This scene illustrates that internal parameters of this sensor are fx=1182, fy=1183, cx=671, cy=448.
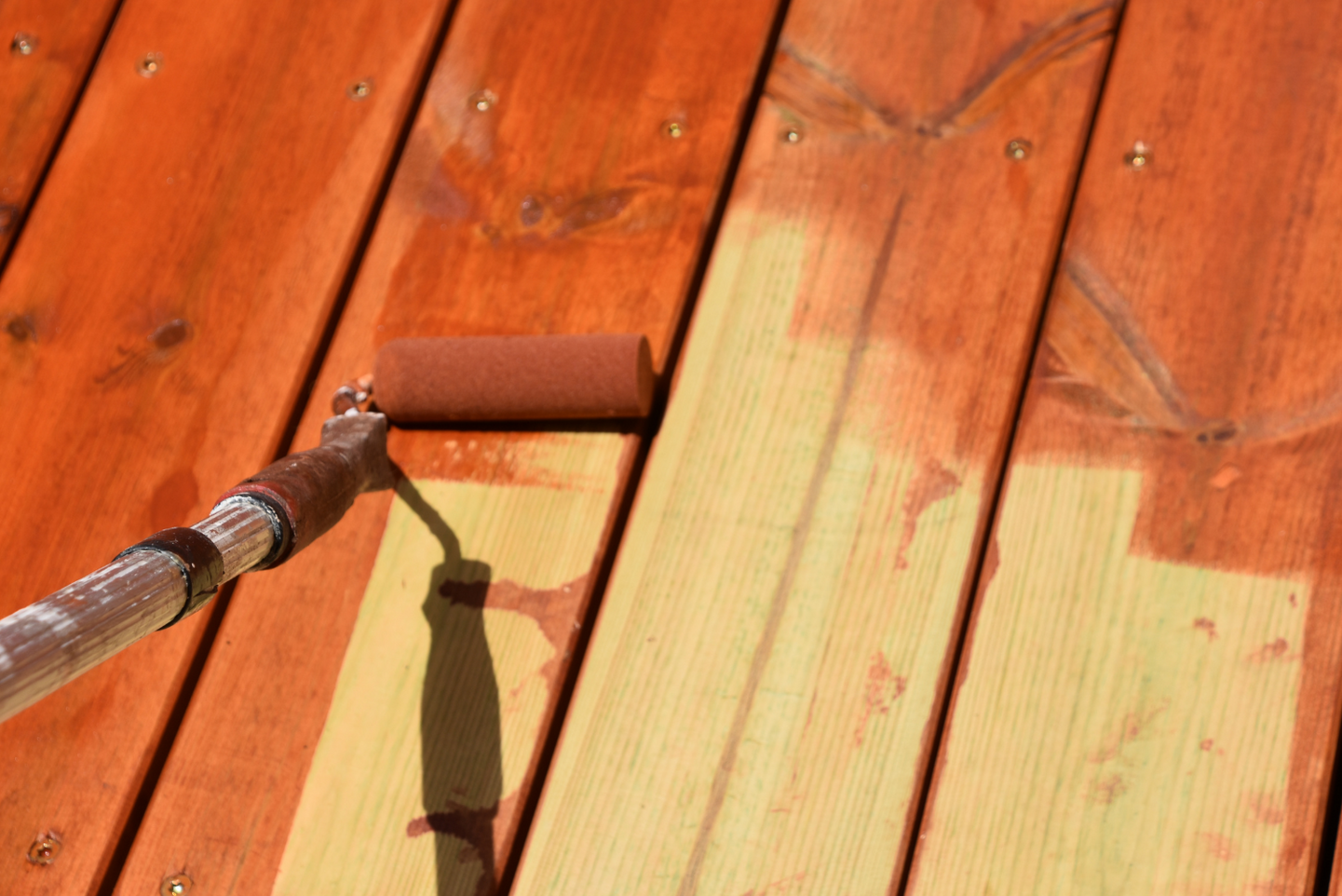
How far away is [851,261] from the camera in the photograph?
1025 millimetres

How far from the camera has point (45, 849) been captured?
920mm

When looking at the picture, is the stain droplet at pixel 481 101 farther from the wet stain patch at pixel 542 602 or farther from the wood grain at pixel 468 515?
the wet stain patch at pixel 542 602

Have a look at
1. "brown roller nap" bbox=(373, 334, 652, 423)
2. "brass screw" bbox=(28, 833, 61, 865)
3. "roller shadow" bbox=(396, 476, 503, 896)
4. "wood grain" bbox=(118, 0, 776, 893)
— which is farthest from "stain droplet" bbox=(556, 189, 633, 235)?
"brass screw" bbox=(28, 833, 61, 865)

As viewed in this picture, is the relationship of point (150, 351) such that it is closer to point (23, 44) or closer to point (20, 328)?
point (20, 328)

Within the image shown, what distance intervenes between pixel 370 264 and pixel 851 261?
433mm

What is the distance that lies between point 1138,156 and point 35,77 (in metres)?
1.07

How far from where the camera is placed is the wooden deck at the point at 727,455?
88cm

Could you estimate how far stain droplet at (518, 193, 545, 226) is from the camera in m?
1.07

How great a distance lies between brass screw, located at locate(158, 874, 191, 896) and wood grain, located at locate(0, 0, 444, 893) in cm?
5

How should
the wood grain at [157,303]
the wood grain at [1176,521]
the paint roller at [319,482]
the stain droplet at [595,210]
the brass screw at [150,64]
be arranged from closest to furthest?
the paint roller at [319,482] → the wood grain at [1176,521] → the wood grain at [157,303] → the stain droplet at [595,210] → the brass screw at [150,64]

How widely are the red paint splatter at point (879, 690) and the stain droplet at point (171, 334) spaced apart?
0.67 m

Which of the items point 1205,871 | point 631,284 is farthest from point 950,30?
point 1205,871

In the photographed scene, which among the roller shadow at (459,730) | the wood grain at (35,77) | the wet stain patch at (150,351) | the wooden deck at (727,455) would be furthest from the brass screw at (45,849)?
the wood grain at (35,77)

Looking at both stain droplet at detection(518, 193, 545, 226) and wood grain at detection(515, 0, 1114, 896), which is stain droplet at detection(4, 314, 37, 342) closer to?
stain droplet at detection(518, 193, 545, 226)
